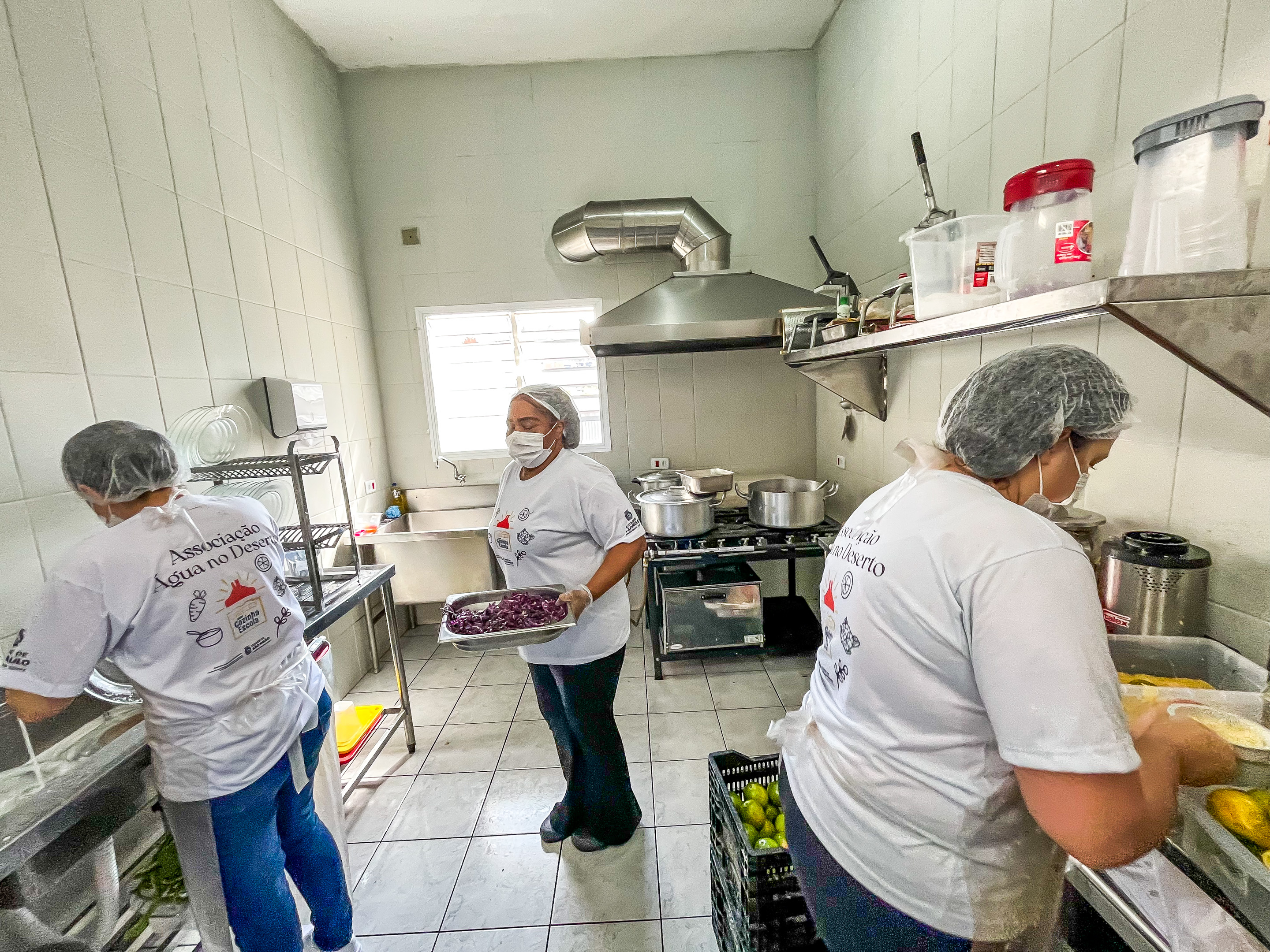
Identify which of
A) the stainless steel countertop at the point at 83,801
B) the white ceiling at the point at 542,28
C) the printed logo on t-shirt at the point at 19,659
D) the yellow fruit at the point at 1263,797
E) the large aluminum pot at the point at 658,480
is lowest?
the stainless steel countertop at the point at 83,801

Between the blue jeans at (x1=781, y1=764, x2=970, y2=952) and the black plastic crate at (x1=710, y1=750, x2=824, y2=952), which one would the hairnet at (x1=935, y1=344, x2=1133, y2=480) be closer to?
the blue jeans at (x1=781, y1=764, x2=970, y2=952)

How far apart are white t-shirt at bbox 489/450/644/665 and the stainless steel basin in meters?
1.17

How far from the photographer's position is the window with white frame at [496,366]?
303 cm

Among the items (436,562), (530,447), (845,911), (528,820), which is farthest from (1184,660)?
(436,562)

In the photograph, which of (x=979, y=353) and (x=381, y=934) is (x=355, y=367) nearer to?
(x=381, y=934)

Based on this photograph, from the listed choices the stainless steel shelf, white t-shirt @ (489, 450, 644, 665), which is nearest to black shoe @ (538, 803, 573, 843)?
white t-shirt @ (489, 450, 644, 665)

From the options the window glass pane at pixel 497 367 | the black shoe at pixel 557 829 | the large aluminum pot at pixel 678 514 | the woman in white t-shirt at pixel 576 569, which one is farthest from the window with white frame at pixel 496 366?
the black shoe at pixel 557 829

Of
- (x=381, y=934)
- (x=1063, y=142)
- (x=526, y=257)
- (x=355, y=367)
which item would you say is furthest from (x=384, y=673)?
(x=1063, y=142)

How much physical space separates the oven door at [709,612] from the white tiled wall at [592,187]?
3.28ft

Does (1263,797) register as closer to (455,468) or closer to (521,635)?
(521,635)

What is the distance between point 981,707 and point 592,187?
3.04 metres

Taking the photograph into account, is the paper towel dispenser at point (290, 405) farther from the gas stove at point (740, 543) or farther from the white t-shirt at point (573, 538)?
the gas stove at point (740, 543)

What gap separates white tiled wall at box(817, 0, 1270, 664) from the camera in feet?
A: 3.01

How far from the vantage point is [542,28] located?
2.49 meters
